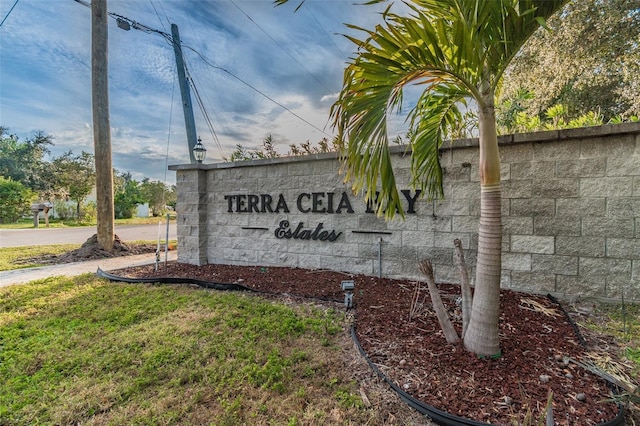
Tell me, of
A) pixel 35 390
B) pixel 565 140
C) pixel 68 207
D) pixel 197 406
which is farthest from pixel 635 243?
pixel 68 207

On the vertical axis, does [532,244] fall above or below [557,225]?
below

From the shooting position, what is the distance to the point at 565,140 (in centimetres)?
295

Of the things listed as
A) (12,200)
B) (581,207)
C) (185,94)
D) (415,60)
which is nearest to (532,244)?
(581,207)

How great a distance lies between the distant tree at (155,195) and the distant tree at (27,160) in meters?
7.37

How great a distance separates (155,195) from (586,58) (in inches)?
1231

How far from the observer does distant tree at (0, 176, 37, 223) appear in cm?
1731

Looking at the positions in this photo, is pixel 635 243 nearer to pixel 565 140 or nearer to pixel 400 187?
pixel 565 140

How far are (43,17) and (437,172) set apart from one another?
9279 millimetres

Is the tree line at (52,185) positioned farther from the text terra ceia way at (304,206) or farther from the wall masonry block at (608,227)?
the wall masonry block at (608,227)

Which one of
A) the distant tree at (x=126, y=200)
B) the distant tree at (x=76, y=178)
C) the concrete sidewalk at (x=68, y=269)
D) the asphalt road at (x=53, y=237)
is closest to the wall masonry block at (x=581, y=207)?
the concrete sidewalk at (x=68, y=269)

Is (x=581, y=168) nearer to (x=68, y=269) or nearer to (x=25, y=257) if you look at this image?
(x=68, y=269)

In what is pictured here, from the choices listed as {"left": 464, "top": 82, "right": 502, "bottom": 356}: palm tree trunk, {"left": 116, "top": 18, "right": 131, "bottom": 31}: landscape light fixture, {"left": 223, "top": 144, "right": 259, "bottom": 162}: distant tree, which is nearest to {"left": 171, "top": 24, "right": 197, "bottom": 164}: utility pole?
{"left": 116, "top": 18, "right": 131, "bottom": 31}: landscape light fixture

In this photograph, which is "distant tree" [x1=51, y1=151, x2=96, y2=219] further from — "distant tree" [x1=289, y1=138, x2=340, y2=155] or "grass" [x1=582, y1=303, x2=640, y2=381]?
"grass" [x1=582, y1=303, x2=640, y2=381]

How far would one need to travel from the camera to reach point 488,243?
1869 mm
